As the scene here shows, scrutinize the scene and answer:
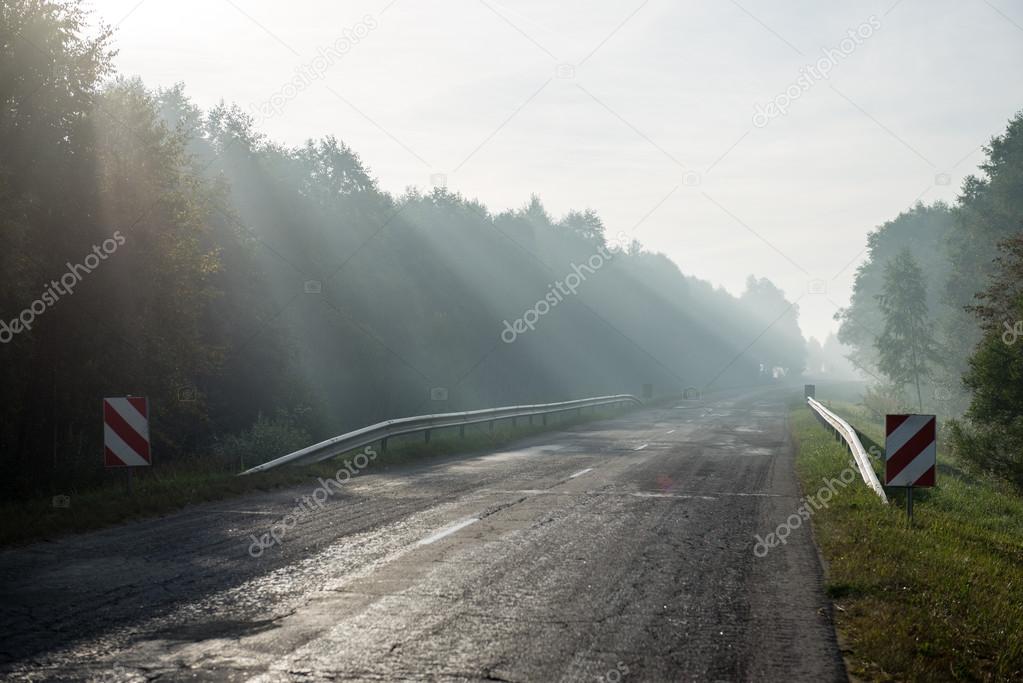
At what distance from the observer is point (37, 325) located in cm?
1620

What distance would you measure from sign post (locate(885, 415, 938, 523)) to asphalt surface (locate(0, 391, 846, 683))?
1474 millimetres

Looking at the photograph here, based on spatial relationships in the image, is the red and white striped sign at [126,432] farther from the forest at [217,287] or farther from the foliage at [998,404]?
the foliage at [998,404]

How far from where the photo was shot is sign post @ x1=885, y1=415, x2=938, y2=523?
10.6 metres

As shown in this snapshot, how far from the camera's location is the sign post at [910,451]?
34.8 feet

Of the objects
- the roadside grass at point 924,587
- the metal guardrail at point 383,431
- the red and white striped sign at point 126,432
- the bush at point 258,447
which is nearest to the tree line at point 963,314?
the roadside grass at point 924,587

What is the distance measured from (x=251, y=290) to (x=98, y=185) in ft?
40.3

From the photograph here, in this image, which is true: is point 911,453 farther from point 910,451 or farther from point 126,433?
point 126,433

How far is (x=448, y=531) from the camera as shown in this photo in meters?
9.48

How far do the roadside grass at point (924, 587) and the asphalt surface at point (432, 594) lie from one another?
11.7 inches

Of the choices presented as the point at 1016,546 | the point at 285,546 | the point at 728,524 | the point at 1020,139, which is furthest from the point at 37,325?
the point at 1020,139

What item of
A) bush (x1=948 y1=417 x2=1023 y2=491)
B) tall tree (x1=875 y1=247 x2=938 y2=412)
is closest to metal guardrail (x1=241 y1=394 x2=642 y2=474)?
bush (x1=948 y1=417 x2=1023 y2=491)

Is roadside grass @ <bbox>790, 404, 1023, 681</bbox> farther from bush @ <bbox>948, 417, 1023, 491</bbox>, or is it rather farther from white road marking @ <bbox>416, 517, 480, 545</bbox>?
bush @ <bbox>948, 417, 1023, 491</bbox>

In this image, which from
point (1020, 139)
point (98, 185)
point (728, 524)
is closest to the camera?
point (728, 524)

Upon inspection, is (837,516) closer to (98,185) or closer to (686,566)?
(686,566)
